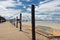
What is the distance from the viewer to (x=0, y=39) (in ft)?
37.0

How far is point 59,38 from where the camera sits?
11305 millimetres

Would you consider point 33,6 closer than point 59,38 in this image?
Yes

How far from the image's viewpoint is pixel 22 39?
36.8 feet

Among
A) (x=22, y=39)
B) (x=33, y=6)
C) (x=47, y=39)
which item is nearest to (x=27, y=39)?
(x=22, y=39)

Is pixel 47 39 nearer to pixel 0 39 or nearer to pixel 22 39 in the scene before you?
pixel 22 39

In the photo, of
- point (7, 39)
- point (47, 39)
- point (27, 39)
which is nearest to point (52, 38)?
point (47, 39)

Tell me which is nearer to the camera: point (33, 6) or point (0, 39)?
point (33, 6)

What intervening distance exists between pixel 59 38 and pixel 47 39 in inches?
28.0

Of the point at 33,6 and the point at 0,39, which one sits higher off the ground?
the point at 33,6

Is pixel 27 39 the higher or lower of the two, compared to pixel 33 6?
lower

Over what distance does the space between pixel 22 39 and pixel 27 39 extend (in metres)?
0.27

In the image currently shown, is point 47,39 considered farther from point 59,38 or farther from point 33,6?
point 33,6

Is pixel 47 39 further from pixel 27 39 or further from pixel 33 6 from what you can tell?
pixel 33 6

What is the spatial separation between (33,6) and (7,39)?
3222 mm
